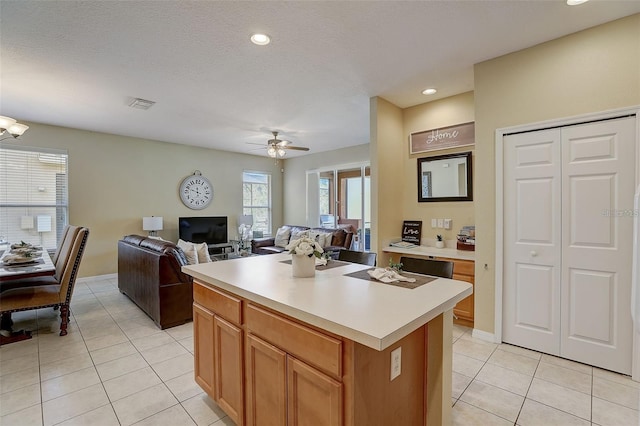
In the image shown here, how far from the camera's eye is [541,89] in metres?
2.61

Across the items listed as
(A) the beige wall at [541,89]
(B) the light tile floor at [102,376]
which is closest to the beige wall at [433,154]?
(A) the beige wall at [541,89]

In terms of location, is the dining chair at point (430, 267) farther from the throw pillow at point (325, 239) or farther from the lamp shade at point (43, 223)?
the lamp shade at point (43, 223)

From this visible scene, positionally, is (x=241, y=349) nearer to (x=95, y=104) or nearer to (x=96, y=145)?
(x=95, y=104)

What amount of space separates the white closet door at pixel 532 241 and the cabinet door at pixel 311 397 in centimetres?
243

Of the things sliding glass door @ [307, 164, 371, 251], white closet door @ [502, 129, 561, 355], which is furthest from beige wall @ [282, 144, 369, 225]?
white closet door @ [502, 129, 561, 355]

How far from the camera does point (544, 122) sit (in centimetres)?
258

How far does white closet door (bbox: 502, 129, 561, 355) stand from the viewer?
2.59 metres

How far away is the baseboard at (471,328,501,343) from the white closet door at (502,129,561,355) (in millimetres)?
93

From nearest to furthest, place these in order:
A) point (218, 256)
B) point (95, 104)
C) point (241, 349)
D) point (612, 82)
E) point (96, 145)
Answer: point (241, 349) → point (612, 82) → point (95, 104) → point (96, 145) → point (218, 256)

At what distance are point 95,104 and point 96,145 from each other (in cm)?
187

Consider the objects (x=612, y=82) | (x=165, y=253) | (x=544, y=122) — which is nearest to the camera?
(x=612, y=82)

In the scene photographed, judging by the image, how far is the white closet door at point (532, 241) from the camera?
2.59 meters

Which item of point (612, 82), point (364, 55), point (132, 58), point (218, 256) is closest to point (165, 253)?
point (132, 58)

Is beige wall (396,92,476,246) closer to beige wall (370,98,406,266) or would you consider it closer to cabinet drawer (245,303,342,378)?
beige wall (370,98,406,266)
